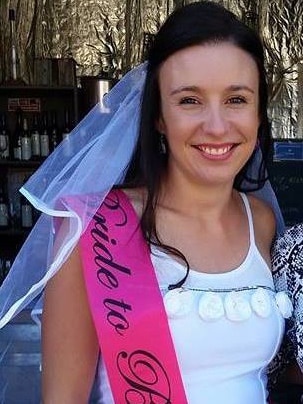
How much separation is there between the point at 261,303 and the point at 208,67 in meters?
0.31

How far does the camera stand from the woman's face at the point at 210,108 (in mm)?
858

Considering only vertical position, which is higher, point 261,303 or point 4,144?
point 261,303

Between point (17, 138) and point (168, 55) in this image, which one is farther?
point (17, 138)

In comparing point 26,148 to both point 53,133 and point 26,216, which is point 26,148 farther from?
point 26,216

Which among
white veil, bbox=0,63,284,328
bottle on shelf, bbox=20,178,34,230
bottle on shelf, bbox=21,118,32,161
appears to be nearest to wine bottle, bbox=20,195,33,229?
bottle on shelf, bbox=20,178,34,230

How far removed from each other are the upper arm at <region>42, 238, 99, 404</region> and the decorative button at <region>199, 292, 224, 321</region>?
0.15m

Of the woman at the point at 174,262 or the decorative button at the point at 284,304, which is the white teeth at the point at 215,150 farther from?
the decorative button at the point at 284,304

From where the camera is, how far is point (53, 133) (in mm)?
3385

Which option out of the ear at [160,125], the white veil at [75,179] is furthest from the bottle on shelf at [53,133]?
the ear at [160,125]

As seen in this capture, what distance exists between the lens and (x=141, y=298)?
0.88 meters

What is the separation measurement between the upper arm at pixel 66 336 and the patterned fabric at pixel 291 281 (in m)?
0.28

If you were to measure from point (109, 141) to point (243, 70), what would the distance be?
23 centimetres

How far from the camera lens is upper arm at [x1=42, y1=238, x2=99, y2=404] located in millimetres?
853

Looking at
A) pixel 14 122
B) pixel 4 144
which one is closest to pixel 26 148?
pixel 4 144
